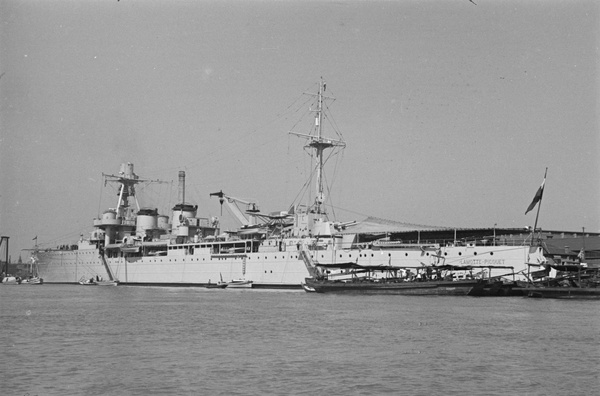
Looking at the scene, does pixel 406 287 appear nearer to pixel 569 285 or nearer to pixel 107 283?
pixel 569 285

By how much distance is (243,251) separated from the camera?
63.4 metres

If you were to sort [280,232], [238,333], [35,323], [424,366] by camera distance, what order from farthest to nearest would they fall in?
[280,232], [35,323], [238,333], [424,366]

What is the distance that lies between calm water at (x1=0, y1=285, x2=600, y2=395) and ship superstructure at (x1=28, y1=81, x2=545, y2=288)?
18183mm

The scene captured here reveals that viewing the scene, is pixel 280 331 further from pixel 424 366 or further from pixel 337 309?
pixel 337 309

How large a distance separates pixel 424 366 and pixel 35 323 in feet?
54.2

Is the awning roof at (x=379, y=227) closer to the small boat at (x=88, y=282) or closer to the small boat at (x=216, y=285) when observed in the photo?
the small boat at (x=216, y=285)

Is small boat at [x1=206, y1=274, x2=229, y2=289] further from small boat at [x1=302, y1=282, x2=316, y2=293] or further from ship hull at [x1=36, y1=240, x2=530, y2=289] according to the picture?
small boat at [x1=302, y1=282, x2=316, y2=293]

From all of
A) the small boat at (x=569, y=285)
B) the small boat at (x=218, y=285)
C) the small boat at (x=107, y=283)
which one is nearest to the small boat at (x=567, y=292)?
the small boat at (x=569, y=285)

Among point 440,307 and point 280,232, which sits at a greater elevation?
point 280,232

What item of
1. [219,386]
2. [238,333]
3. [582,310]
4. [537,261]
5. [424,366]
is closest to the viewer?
[219,386]

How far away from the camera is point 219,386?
594 inches

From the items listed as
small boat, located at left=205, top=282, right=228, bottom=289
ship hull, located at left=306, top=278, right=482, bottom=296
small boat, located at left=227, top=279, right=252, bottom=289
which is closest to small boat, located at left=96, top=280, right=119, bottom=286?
small boat, located at left=205, top=282, right=228, bottom=289

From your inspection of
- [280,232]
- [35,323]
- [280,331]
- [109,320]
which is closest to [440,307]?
[280,331]

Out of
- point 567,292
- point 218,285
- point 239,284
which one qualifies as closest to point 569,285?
point 567,292
